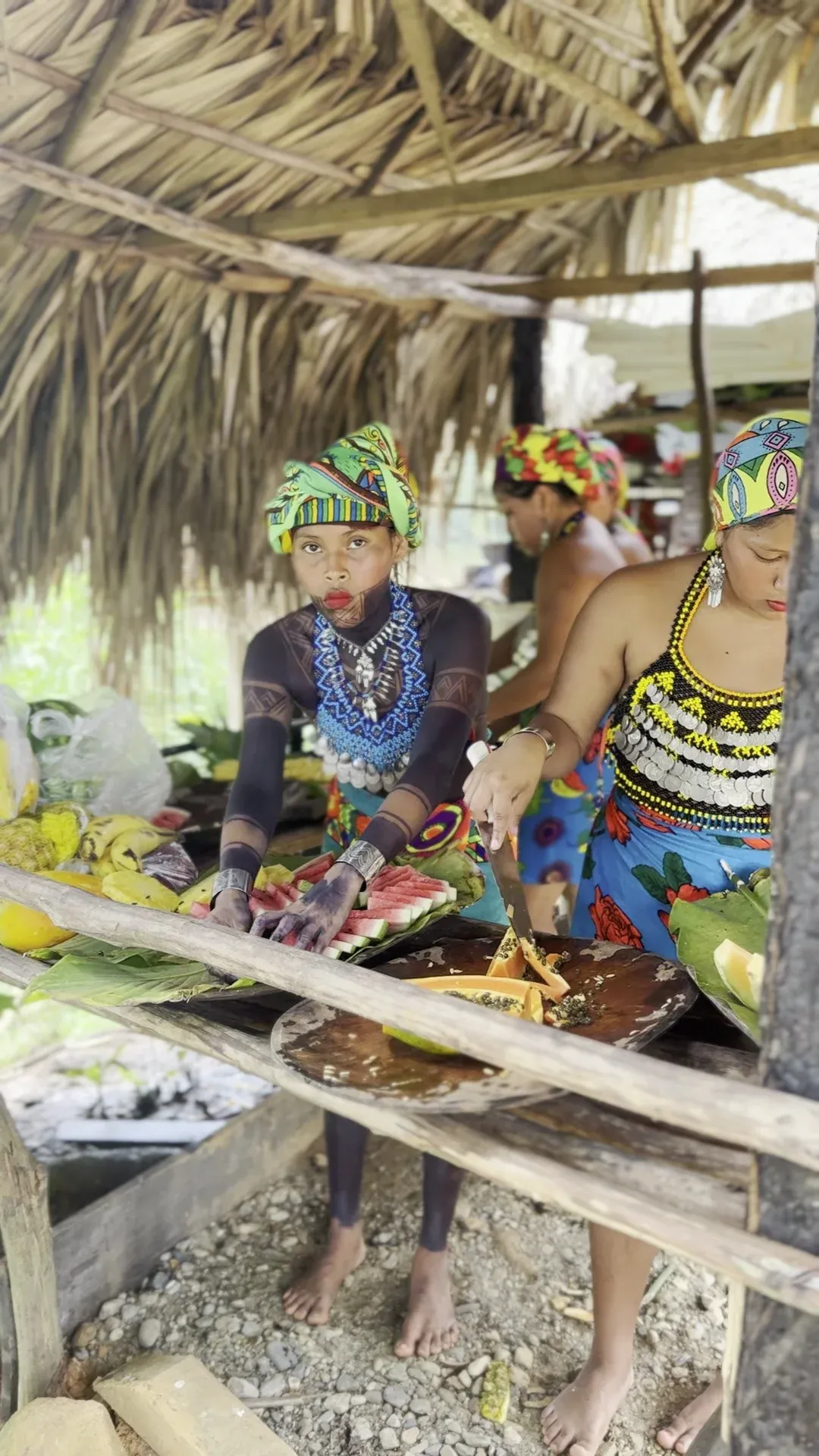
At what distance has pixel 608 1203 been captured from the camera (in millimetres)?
1312

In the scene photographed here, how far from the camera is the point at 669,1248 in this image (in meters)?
1.28

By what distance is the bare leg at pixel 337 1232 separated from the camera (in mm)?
2857

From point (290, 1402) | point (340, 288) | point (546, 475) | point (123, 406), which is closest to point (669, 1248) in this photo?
point (290, 1402)

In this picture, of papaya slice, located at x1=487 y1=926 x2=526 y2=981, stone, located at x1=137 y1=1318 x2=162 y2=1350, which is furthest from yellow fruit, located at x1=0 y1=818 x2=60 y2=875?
stone, located at x1=137 y1=1318 x2=162 y2=1350

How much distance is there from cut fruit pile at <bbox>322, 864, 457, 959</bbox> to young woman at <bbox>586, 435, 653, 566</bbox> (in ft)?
7.68

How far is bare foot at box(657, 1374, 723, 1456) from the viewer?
248cm

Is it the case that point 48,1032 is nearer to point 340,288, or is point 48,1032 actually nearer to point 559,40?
point 340,288

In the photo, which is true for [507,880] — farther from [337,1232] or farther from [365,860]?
[337,1232]

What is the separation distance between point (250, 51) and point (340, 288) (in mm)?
1531

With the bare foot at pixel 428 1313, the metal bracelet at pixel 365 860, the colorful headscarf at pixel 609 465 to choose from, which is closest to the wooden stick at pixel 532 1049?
the metal bracelet at pixel 365 860

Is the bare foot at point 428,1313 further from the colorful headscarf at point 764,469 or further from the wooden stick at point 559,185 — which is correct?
the wooden stick at point 559,185

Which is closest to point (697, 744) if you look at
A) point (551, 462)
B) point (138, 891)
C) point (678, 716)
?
point (678, 716)

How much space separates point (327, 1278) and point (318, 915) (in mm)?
1719

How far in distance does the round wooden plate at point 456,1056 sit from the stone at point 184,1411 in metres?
1.35
